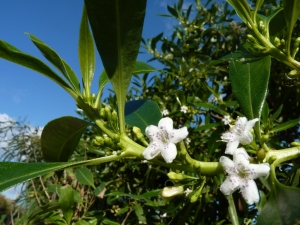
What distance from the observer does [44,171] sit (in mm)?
811

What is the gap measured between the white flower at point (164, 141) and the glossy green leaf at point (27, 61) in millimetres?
266

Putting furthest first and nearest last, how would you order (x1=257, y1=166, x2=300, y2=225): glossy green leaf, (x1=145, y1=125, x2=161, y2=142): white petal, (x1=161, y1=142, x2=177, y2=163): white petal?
(x1=145, y1=125, x2=161, y2=142): white petal
(x1=161, y1=142, x2=177, y2=163): white petal
(x1=257, y1=166, x2=300, y2=225): glossy green leaf

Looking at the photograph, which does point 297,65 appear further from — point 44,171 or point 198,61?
point 198,61

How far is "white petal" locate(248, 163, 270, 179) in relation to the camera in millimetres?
750

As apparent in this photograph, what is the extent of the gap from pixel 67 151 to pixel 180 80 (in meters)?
1.64

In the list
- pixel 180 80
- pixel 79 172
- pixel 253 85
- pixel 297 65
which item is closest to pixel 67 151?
pixel 253 85

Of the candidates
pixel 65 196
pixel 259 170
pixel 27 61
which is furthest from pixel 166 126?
pixel 65 196

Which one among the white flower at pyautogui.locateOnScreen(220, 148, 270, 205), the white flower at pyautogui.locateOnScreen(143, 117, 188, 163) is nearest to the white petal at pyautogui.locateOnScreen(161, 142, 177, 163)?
the white flower at pyautogui.locateOnScreen(143, 117, 188, 163)

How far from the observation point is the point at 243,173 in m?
0.82

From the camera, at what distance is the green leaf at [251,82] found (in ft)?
3.26

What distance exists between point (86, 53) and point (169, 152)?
44cm

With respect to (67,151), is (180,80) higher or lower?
higher

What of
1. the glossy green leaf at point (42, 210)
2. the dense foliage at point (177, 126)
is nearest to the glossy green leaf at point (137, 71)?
the dense foliage at point (177, 126)

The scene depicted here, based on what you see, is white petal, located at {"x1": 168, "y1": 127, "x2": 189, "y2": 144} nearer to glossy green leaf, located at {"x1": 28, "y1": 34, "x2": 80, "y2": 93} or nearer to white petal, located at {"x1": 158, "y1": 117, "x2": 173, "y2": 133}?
white petal, located at {"x1": 158, "y1": 117, "x2": 173, "y2": 133}
